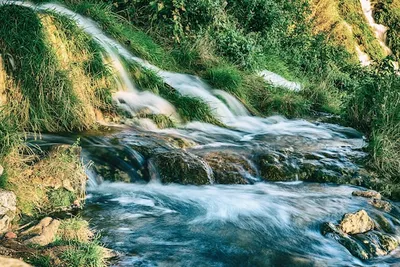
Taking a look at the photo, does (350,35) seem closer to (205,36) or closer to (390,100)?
(205,36)

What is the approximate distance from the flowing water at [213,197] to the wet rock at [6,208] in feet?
2.03

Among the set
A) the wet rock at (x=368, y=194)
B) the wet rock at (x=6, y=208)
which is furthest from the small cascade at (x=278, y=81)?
the wet rock at (x=6, y=208)

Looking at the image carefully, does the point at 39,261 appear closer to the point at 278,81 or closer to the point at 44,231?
the point at 44,231

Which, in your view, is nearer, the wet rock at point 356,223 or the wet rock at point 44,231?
the wet rock at point 44,231

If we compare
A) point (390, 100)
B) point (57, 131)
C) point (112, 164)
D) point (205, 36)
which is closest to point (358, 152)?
point (390, 100)

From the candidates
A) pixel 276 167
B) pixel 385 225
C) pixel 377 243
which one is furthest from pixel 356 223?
pixel 276 167

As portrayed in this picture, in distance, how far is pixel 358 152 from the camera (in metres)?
6.72

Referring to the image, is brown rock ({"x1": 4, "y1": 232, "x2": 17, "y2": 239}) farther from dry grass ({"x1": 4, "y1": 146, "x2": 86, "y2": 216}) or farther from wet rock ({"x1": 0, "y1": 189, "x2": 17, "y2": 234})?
dry grass ({"x1": 4, "y1": 146, "x2": 86, "y2": 216})

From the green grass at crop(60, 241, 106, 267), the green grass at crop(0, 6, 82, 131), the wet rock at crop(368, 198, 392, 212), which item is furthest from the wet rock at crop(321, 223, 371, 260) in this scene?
the green grass at crop(0, 6, 82, 131)

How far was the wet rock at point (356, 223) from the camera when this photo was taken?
4.24 m

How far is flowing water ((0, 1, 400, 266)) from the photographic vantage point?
12.4 feet

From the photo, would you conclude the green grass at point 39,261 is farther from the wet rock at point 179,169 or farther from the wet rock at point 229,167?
the wet rock at point 229,167

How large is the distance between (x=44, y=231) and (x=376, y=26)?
76.9 feet

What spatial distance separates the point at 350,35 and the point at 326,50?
563cm
